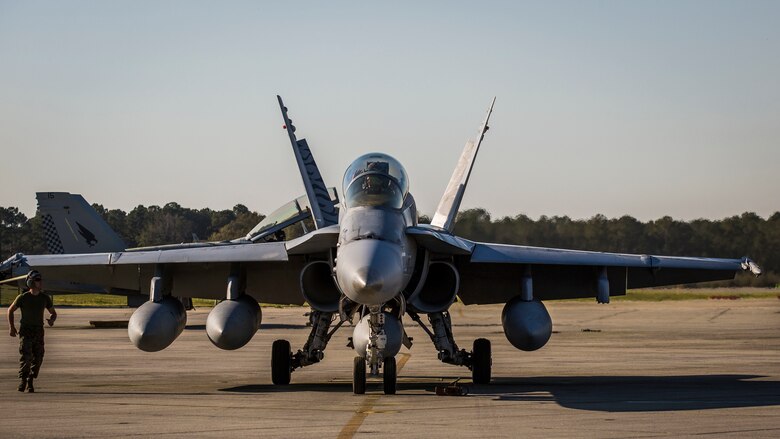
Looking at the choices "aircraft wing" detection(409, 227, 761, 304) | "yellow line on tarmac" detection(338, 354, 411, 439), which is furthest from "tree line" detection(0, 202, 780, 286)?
"yellow line on tarmac" detection(338, 354, 411, 439)

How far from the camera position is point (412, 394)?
13414 mm

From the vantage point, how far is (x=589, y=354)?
21.7 metres

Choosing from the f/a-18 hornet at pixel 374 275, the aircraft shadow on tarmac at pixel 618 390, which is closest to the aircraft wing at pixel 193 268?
the f/a-18 hornet at pixel 374 275

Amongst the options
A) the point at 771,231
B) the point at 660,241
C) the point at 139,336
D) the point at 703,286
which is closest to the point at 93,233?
the point at 139,336

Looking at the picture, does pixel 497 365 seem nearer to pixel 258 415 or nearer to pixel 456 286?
pixel 456 286

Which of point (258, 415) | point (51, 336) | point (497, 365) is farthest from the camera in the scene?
point (51, 336)

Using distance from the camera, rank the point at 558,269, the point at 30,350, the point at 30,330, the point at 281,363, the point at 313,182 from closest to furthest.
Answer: the point at 30,350 → the point at 30,330 → the point at 281,363 → the point at 558,269 → the point at 313,182

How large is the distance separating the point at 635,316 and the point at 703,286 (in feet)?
65.1

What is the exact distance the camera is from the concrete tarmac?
9.84m

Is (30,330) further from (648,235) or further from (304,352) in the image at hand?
(648,235)

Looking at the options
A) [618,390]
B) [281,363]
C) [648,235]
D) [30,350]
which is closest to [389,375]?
[281,363]

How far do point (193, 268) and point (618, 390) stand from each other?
6.41 metres

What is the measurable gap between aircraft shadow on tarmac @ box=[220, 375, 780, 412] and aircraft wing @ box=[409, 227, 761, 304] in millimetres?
1354

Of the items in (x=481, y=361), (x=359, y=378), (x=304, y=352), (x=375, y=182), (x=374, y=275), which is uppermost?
(x=375, y=182)
